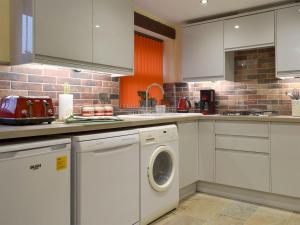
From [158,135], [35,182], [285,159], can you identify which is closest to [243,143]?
[285,159]

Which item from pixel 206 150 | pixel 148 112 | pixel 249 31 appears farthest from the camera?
pixel 148 112

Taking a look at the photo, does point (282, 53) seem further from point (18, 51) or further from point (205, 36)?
point (18, 51)

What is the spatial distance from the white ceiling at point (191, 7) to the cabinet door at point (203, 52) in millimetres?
160

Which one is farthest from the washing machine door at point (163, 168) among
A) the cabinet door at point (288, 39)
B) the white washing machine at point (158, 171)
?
the cabinet door at point (288, 39)

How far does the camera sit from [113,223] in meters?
1.85

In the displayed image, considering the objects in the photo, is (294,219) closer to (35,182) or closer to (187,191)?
(187,191)

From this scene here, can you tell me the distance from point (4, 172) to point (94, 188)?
584 millimetres

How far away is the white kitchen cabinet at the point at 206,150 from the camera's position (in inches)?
117

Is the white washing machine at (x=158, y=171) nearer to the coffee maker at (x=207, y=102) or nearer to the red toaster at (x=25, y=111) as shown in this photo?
the red toaster at (x=25, y=111)

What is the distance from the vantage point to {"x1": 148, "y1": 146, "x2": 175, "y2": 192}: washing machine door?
2334 millimetres

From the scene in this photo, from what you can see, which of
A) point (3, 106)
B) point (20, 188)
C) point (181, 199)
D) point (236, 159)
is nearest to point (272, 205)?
point (236, 159)

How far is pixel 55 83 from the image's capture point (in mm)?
2359

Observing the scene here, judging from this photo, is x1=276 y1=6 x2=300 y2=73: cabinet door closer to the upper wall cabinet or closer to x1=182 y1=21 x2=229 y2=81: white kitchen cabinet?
x1=182 y1=21 x2=229 y2=81: white kitchen cabinet

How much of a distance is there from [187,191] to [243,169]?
Answer: 24.8 inches
